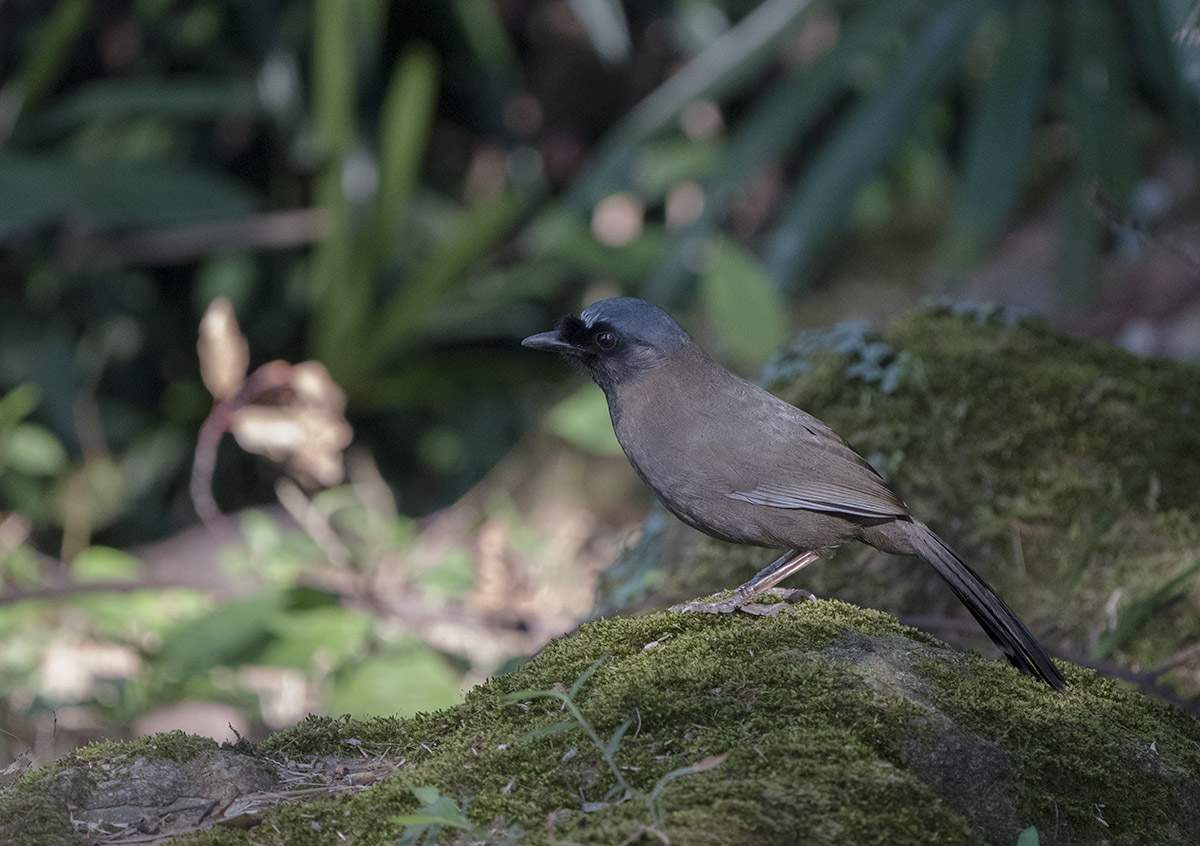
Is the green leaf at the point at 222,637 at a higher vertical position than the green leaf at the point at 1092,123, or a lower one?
lower

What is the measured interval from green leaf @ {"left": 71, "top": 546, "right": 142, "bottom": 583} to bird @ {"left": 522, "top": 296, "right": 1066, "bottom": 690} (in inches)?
122

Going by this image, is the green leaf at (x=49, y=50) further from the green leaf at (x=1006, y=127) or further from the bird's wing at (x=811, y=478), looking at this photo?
the bird's wing at (x=811, y=478)

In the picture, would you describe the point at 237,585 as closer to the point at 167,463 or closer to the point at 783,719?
the point at 167,463

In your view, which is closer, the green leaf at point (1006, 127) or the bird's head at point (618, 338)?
the bird's head at point (618, 338)

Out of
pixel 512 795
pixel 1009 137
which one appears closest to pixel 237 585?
pixel 512 795

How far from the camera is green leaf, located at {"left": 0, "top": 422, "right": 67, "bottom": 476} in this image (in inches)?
236

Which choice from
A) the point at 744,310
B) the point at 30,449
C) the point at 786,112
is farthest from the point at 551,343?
the point at 30,449

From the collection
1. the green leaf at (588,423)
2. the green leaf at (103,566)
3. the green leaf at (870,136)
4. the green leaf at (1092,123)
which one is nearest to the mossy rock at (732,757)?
the green leaf at (588,423)

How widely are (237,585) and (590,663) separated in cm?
306

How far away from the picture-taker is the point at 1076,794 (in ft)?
6.79

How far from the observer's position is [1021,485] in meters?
3.46

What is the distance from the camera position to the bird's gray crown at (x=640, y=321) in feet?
9.78

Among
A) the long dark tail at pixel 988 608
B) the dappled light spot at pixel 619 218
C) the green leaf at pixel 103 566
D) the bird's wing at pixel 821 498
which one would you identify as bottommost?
the long dark tail at pixel 988 608

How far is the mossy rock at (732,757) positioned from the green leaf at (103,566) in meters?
3.19
